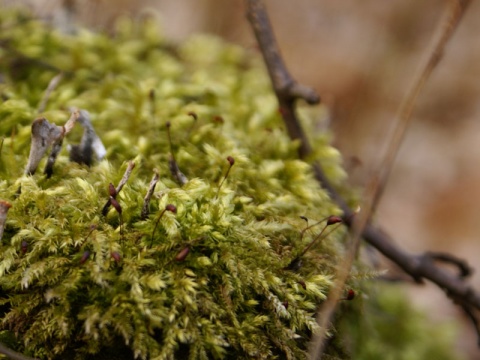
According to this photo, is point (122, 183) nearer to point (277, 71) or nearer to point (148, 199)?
A: point (148, 199)

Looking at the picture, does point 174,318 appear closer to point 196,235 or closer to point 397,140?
point 196,235

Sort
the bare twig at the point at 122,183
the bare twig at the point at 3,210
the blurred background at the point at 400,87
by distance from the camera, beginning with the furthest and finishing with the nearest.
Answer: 1. the blurred background at the point at 400,87
2. the bare twig at the point at 122,183
3. the bare twig at the point at 3,210

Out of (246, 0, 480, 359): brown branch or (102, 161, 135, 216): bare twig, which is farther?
(246, 0, 480, 359): brown branch

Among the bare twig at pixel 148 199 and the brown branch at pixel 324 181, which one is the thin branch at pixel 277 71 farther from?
the bare twig at pixel 148 199

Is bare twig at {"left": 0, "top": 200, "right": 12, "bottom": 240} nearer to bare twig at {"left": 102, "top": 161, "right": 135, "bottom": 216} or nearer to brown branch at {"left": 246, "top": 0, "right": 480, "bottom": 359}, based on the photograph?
bare twig at {"left": 102, "top": 161, "right": 135, "bottom": 216}

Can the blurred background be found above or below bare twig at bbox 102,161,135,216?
below

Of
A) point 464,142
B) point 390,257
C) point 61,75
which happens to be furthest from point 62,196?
point 464,142

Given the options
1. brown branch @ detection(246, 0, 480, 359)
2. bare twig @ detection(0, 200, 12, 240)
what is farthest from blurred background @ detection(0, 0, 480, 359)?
bare twig @ detection(0, 200, 12, 240)

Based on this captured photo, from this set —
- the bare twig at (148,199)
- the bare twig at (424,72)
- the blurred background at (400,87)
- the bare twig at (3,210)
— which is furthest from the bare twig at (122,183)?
the blurred background at (400,87)

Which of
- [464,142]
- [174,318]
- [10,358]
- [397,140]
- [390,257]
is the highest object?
[397,140]
